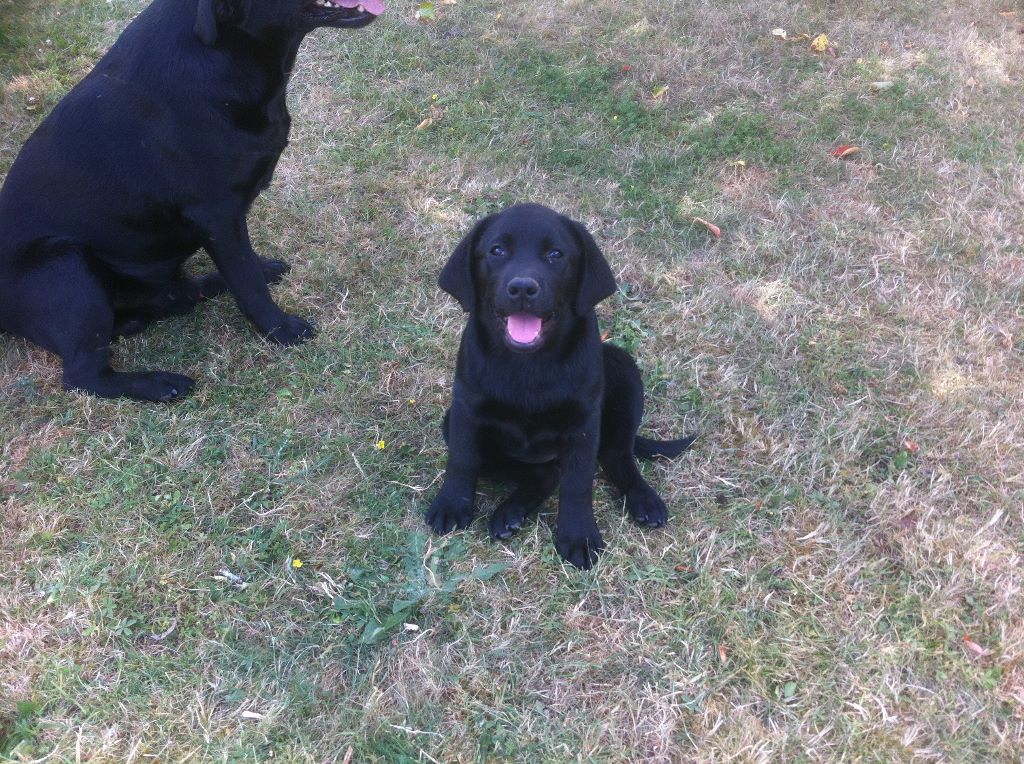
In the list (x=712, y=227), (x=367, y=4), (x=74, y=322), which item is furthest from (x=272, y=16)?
(x=712, y=227)

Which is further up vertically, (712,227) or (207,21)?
(207,21)

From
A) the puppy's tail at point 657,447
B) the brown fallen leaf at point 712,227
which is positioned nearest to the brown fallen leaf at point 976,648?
the puppy's tail at point 657,447

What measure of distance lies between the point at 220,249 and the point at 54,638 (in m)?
1.47

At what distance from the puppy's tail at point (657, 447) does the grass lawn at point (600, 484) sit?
0.06 m

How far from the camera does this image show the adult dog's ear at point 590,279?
7.32 ft

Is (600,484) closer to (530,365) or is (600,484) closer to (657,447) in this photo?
(657,447)

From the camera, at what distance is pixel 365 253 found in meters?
3.69

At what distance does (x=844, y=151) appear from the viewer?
423cm

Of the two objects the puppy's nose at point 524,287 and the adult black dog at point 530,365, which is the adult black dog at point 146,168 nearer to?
the adult black dog at point 530,365

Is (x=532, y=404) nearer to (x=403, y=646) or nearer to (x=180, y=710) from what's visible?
(x=403, y=646)

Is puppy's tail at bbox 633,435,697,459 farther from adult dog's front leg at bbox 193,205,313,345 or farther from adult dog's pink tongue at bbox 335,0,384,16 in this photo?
adult dog's pink tongue at bbox 335,0,384,16

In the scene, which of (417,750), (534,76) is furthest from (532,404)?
(534,76)

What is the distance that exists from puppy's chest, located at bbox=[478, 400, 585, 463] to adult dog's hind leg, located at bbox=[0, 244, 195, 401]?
56.4 inches

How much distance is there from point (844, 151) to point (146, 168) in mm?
3589
